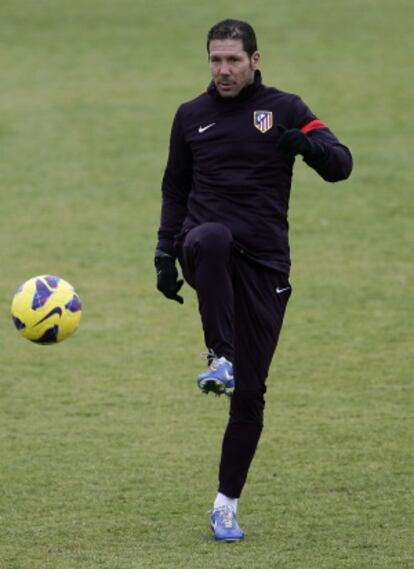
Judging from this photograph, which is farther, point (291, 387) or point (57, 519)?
point (291, 387)

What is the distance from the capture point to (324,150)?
7555 mm

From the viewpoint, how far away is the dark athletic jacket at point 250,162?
7.72m

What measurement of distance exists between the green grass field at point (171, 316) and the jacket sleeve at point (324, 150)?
2068 mm

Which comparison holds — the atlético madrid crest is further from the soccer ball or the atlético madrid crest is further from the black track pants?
the soccer ball

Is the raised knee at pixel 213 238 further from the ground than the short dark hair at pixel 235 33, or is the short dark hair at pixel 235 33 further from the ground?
Answer: the short dark hair at pixel 235 33

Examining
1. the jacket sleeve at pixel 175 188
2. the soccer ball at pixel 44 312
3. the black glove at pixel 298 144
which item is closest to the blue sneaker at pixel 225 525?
the soccer ball at pixel 44 312

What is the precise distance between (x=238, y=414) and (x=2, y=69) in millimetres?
18365

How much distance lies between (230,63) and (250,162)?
55 centimetres

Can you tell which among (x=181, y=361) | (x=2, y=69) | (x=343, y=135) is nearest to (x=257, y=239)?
(x=181, y=361)

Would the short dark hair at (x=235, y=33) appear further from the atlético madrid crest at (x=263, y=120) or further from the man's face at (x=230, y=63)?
the atlético madrid crest at (x=263, y=120)

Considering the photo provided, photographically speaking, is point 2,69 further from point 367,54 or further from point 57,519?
point 57,519

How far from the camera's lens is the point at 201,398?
11.8 metres

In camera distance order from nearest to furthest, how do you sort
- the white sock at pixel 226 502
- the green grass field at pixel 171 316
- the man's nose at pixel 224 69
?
1. the man's nose at pixel 224 69
2. the white sock at pixel 226 502
3. the green grass field at pixel 171 316

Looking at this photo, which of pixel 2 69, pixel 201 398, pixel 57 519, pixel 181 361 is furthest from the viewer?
pixel 2 69
